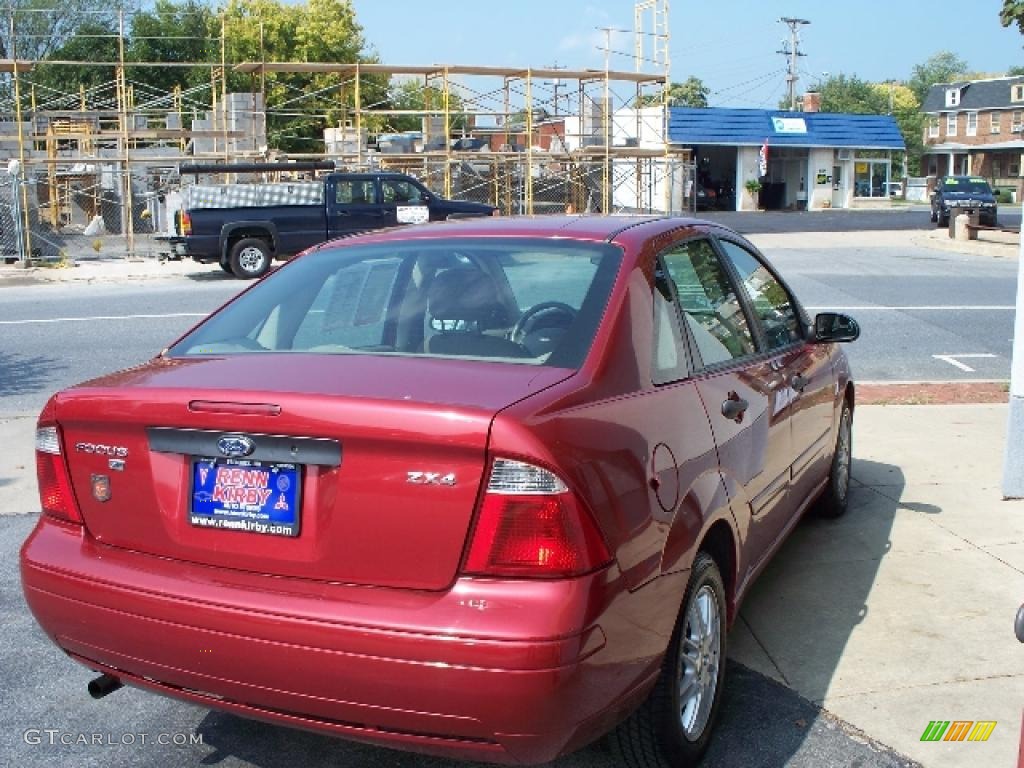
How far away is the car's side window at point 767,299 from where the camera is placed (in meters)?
4.75

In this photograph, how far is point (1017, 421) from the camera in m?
6.22

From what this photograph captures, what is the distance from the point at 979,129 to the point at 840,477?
81.0 metres

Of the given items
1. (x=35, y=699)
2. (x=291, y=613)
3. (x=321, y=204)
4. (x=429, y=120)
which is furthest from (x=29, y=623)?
(x=429, y=120)

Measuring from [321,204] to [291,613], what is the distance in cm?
1918

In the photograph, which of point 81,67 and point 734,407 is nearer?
point 734,407

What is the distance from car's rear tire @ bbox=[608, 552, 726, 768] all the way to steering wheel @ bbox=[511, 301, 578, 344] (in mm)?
858

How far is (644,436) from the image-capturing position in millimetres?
3160

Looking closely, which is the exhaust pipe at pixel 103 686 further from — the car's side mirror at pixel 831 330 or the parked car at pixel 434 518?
the car's side mirror at pixel 831 330

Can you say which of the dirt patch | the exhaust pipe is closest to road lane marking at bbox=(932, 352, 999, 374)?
the dirt patch

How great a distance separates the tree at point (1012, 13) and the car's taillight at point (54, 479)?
751 centimetres

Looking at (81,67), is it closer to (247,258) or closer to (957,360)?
(247,258)

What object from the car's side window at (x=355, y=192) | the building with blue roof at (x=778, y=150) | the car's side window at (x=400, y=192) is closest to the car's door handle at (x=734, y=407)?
the car's side window at (x=355, y=192)

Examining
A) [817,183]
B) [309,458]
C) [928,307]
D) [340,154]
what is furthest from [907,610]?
[817,183]

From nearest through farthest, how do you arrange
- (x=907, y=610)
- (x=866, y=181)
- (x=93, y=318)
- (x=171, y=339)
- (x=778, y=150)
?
(x=907, y=610) → (x=171, y=339) → (x=93, y=318) → (x=778, y=150) → (x=866, y=181)
